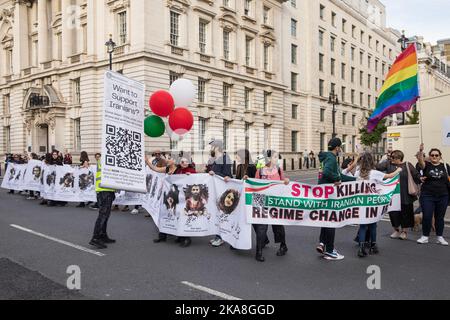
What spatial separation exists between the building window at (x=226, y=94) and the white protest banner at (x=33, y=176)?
20.3 meters

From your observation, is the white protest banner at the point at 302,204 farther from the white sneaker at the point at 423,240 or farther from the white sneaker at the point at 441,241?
the white sneaker at the point at 441,241

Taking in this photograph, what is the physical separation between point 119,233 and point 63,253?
1.95 metres

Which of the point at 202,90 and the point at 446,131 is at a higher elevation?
the point at 202,90

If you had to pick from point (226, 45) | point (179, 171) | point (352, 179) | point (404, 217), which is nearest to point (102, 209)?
point (179, 171)

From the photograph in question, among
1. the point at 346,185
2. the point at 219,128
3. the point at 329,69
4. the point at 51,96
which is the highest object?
the point at 329,69

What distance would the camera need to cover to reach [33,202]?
47.1 feet

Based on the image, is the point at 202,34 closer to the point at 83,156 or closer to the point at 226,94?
the point at 226,94

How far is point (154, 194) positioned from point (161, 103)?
206cm

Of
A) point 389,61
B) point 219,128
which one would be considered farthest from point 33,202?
point 389,61

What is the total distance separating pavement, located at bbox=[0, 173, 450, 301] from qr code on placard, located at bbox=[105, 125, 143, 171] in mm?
1613

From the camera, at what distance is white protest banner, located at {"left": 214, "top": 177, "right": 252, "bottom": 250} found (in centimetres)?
680

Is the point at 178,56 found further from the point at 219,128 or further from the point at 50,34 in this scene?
the point at 50,34

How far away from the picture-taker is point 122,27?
97.3ft

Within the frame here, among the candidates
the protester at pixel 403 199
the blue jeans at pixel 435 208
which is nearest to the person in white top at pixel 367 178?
the protester at pixel 403 199
